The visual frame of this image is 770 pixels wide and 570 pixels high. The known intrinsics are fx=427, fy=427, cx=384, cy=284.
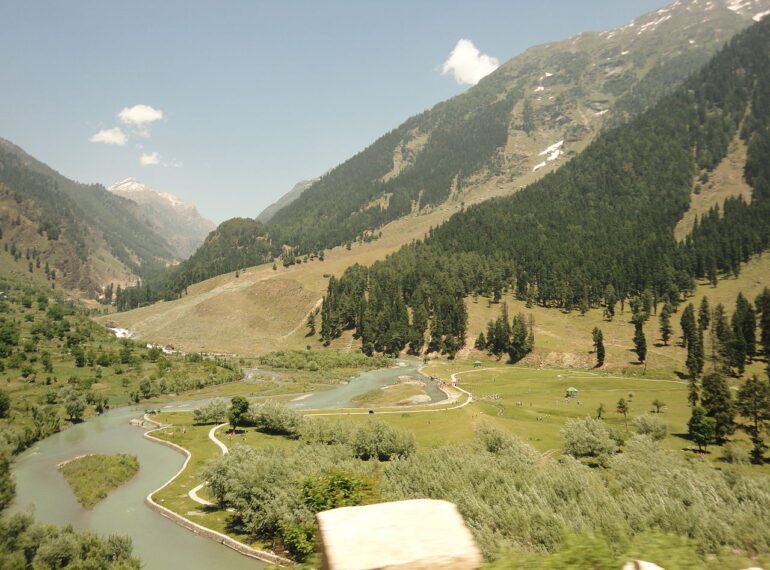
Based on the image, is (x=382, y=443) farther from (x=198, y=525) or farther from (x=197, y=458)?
Result: (x=197, y=458)

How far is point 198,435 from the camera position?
256 ft

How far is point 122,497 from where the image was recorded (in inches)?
2104

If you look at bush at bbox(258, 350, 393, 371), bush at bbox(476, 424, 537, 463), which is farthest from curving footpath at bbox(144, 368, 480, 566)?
bush at bbox(258, 350, 393, 371)

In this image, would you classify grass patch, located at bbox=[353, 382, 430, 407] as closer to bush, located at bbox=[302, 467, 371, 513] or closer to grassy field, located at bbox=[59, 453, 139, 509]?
grassy field, located at bbox=[59, 453, 139, 509]

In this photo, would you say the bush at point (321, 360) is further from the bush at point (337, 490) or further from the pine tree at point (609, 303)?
the bush at point (337, 490)

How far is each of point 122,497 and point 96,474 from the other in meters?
7.65

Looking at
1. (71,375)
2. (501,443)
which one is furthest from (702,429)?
(71,375)

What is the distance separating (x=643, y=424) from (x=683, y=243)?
15123cm

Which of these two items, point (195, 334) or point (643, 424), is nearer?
point (643, 424)

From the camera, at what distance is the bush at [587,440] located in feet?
175

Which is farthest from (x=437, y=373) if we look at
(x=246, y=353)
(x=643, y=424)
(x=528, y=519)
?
(x=528, y=519)

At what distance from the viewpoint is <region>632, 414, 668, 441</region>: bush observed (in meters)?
58.4

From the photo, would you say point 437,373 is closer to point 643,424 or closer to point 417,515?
point 643,424

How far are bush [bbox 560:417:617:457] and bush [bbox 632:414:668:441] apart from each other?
619 centimetres
